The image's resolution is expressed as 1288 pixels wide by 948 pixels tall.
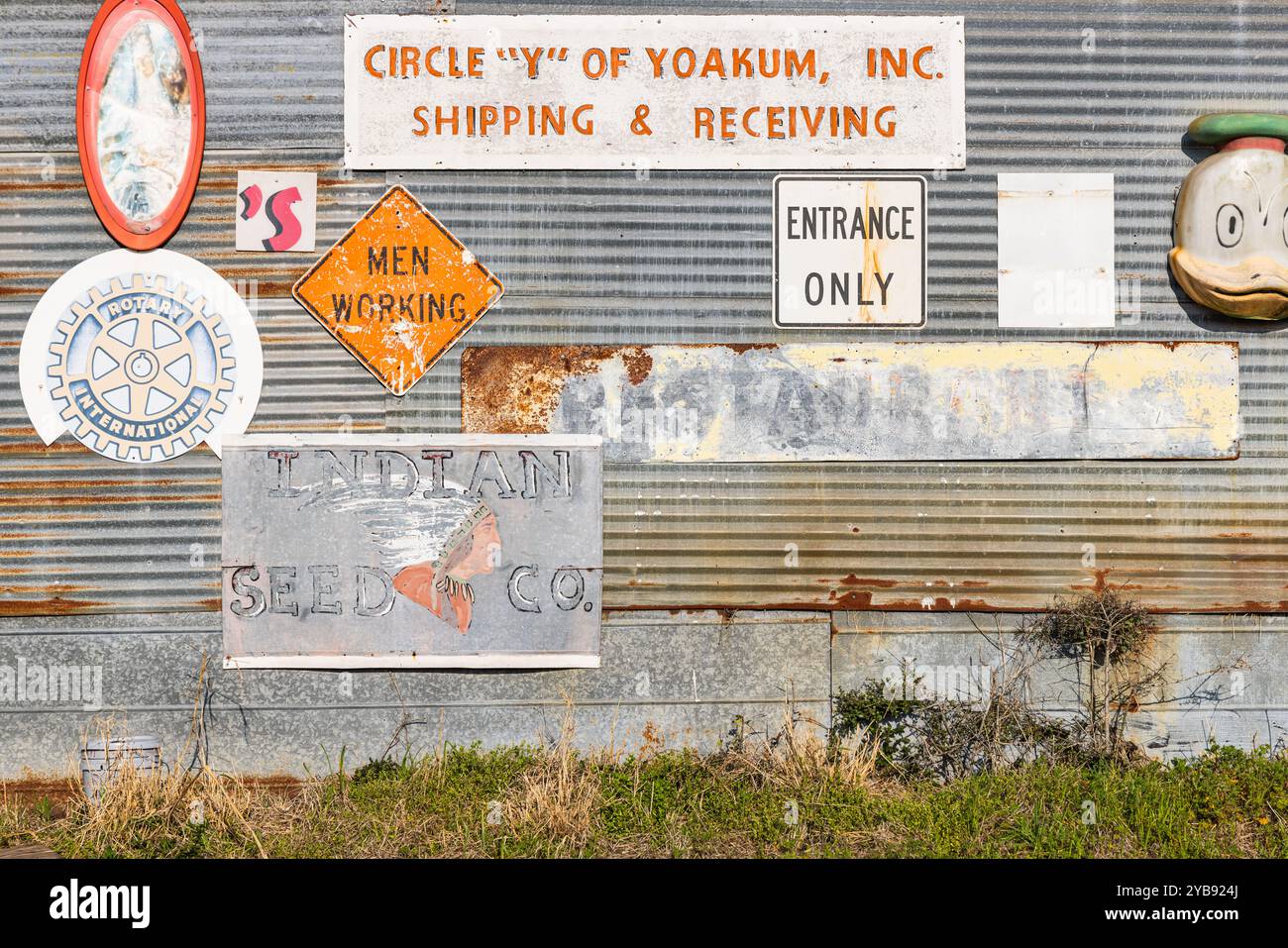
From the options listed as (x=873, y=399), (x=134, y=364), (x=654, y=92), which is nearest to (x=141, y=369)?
(x=134, y=364)

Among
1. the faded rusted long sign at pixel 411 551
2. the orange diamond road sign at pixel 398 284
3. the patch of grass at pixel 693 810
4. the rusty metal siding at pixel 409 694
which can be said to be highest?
the orange diamond road sign at pixel 398 284

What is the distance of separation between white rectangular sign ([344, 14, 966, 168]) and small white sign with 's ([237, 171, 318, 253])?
448mm

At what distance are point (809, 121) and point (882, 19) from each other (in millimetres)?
853

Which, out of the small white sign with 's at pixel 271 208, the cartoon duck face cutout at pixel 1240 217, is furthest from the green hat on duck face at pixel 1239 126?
the small white sign with 's at pixel 271 208

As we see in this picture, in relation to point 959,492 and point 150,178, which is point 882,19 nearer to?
point 959,492

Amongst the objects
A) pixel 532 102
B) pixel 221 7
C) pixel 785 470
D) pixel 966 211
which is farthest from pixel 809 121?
pixel 221 7

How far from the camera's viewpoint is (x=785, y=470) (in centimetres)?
723

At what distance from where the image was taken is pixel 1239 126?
22.9 feet

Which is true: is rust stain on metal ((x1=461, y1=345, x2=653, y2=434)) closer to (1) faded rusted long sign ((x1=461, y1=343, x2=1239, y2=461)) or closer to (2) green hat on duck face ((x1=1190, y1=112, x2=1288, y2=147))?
(1) faded rusted long sign ((x1=461, y1=343, x2=1239, y2=461))

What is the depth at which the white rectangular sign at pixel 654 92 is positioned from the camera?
7.12 metres

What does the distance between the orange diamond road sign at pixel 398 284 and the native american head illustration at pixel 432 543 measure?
2.69ft

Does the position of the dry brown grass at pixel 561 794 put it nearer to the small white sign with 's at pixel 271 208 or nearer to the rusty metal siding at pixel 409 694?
the rusty metal siding at pixel 409 694

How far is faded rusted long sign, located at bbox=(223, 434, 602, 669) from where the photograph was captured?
281 inches

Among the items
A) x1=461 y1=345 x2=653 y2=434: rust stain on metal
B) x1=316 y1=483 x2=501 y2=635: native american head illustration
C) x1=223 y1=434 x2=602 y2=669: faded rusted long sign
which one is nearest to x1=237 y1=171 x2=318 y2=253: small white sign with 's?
x1=223 y1=434 x2=602 y2=669: faded rusted long sign
